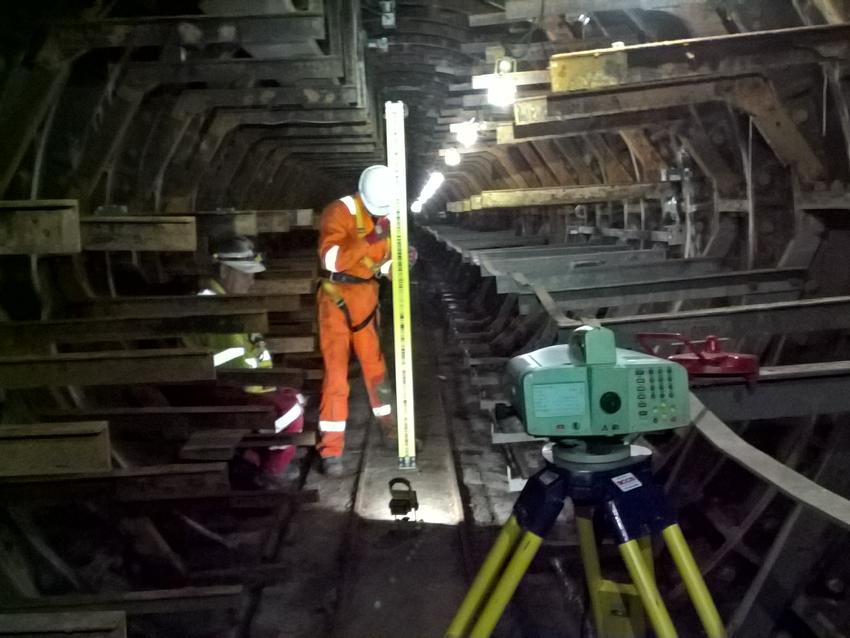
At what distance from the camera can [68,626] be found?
6.12 feet

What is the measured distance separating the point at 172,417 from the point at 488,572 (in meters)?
1.92

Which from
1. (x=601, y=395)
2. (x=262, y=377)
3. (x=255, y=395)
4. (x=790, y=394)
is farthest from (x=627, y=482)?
(x=255, y=395)

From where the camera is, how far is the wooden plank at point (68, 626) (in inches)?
72.5

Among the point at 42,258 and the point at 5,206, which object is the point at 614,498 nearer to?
the point at 5,206

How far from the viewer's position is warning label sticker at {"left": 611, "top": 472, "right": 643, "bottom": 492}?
2.31m

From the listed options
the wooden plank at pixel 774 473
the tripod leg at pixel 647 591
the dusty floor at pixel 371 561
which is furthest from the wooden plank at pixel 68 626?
the wooden plank at pixel 774 473

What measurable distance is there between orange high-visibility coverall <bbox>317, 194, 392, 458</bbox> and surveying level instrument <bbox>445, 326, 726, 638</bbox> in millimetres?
3008

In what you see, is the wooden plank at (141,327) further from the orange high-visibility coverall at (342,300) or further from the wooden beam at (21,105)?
the orange high-visibility coverall at (342,300)

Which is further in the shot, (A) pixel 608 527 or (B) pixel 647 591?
(A) pixel 608 527

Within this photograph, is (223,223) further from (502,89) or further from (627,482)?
(627,482)

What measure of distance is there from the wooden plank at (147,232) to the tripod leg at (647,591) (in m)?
2.10

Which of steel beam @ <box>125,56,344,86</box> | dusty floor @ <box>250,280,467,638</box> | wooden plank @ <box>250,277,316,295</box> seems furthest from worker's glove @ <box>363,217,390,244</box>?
dusty floor @ <box>250,280,467,638</box>

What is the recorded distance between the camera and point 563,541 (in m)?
3.94

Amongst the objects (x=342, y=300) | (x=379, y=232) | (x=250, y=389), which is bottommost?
(x=250, y=389)
